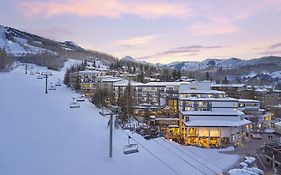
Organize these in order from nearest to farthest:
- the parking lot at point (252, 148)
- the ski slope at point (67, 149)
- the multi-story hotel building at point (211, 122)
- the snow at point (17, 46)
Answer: the ski slope at point (67, 149)
the parking lot at point (252, 148)
the multi-story hotel building at point (211, 122)
the snow at point (17, 46)

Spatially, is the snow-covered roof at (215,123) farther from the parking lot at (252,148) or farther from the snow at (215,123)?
the parking lot at (252,148)

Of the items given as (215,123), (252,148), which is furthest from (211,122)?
(252,148)

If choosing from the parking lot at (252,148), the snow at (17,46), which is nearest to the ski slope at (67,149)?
the parking lot at (252,148)

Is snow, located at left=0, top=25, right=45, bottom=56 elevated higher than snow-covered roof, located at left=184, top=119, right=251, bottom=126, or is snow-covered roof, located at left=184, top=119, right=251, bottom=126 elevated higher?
snow, located at left=0, top=25, right=45, bottom=56

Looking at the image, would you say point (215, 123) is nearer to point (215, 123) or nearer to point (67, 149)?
point (215, 123)

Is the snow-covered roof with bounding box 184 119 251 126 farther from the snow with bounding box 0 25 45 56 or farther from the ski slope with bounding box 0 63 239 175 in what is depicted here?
the snow with bounding box 0 25 45 56

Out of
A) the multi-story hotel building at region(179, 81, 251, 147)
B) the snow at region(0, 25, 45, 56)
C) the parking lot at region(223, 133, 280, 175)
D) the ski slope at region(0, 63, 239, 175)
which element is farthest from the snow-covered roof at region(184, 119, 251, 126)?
the snow at region(0, 25, 45, 56)

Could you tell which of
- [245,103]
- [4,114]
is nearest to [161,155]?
[4,114]

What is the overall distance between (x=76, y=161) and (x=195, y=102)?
79.6 feet

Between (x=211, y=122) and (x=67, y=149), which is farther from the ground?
(x=67, y=149)

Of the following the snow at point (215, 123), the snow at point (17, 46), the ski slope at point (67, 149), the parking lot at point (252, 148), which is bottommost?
the parking lot at point (252, 148)

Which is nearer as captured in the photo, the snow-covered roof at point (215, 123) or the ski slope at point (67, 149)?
the ski slope at point (67, 149)

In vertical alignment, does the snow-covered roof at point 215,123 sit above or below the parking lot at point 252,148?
above

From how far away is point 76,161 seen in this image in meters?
14.1
